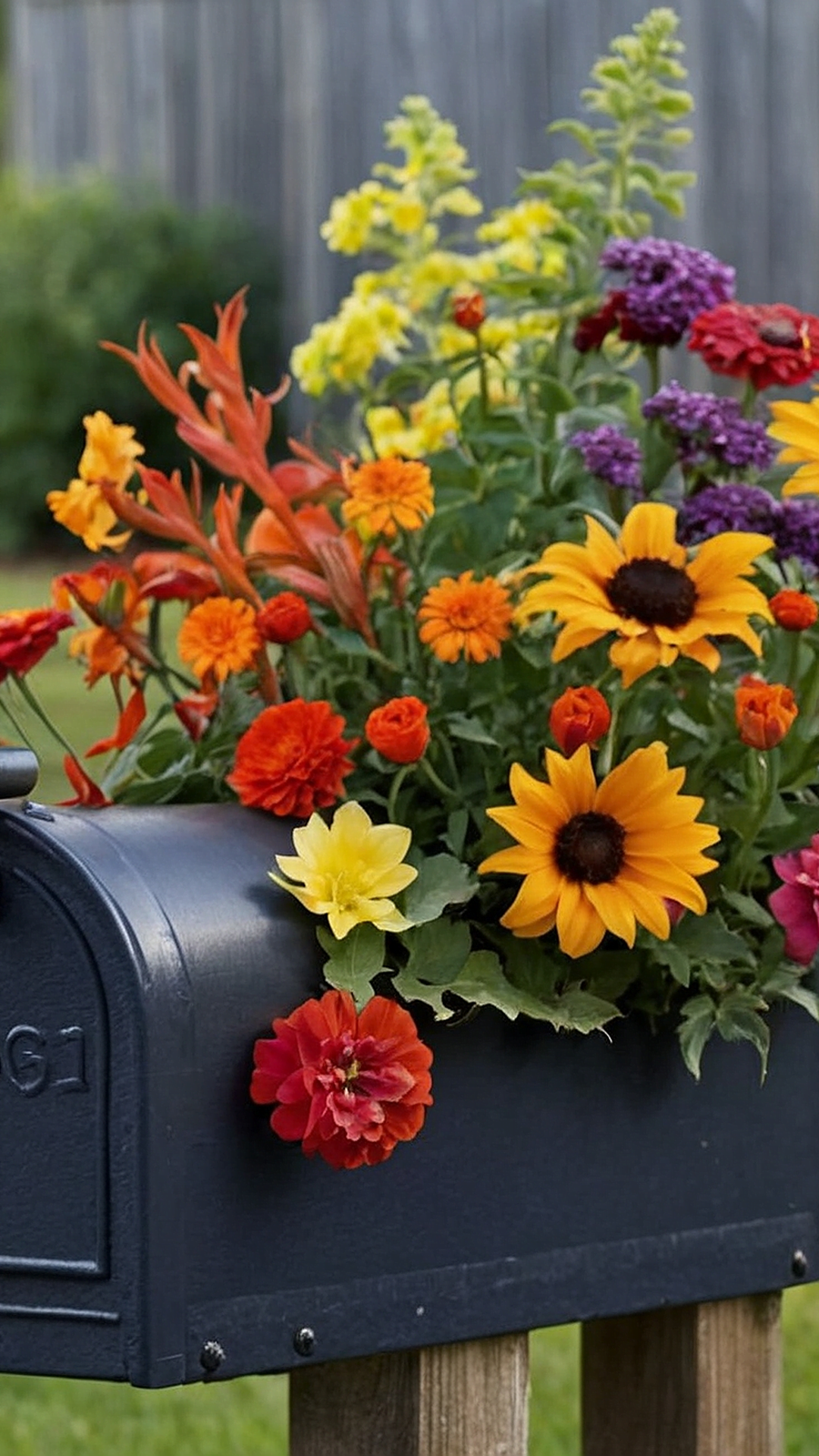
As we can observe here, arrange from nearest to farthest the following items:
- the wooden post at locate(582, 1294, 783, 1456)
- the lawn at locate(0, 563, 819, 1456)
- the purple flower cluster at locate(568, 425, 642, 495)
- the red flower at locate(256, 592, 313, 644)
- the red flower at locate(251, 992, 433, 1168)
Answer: the red flower at locate(251, 992, 433, 1168) < the red flower at locate(256, 592, 313, 644) < the purple flower cluster at locate(568, 425, 642, 495) < the wooden post at locate(582, 1294, 783, 1456) < the lawn at locate(0, 563, 819, 1456)

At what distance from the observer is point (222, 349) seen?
1.74 m

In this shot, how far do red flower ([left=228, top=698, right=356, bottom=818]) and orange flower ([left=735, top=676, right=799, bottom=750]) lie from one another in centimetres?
25

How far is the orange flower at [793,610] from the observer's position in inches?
61.8

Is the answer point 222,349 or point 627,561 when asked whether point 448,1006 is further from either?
point 222,349

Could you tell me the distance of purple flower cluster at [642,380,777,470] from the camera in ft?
5.61

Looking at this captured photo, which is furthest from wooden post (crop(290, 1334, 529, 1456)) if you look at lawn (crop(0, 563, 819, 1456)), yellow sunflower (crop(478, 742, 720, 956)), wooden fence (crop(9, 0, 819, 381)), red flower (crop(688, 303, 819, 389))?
wooden fence (crop(9, 0, 819, 381))

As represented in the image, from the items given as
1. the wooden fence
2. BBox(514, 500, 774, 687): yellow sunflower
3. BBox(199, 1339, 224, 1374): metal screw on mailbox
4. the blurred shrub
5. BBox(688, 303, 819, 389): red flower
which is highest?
BBox(688, 303, 819, 389): red flower

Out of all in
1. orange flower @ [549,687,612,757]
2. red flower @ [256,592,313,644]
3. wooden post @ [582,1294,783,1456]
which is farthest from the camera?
wooden post @ [582,1294,783,1456]

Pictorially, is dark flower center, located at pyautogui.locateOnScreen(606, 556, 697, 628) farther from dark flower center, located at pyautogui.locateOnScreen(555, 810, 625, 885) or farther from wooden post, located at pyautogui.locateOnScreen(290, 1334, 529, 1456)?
wooden post, located at pyautogui.locateOnScreen(290, 1334, 529, 1456)

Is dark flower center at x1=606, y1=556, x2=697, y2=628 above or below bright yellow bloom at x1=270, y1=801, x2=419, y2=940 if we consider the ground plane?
above

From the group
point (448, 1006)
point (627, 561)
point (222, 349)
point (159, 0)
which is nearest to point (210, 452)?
point (222, 349)

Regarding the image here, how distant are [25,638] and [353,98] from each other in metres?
5.70

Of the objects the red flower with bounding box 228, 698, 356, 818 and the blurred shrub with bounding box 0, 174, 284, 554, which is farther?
the blurred shrub with bounding box 0, 174, 284, 554

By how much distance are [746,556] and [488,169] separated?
5148 mm
